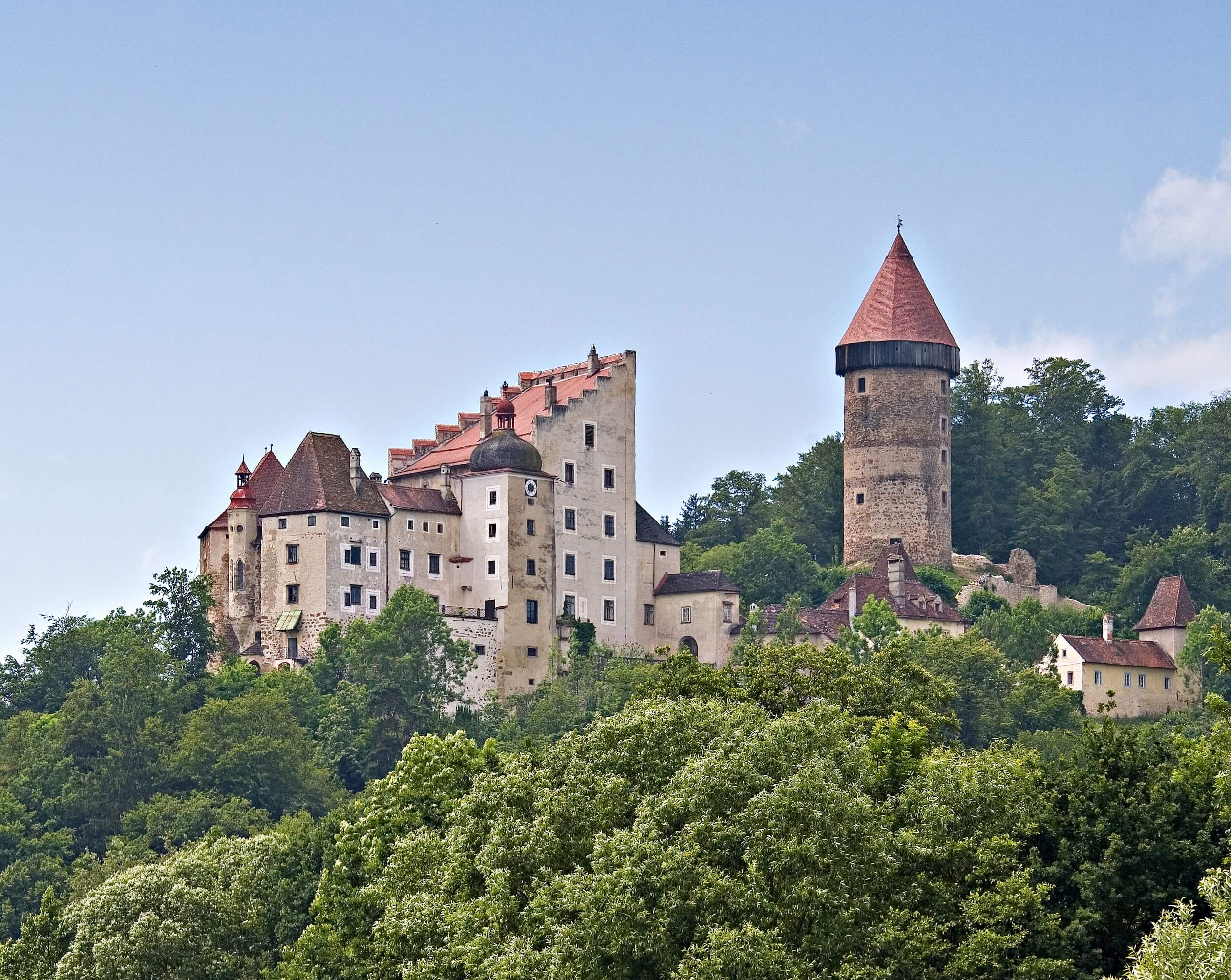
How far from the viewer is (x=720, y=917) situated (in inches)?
1838

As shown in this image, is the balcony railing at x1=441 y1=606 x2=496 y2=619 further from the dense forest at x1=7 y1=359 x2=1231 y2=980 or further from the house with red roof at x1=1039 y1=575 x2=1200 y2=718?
the house with red roof at x1=1039 y1=575 x2=1200 y2=718

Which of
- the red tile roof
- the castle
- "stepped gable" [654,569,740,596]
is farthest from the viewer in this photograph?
the red tile roof

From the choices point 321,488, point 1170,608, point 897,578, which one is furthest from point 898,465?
point 321,488

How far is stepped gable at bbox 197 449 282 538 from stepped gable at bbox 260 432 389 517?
856 mm

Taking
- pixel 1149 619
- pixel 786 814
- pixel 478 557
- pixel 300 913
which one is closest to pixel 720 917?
pixel 786 814

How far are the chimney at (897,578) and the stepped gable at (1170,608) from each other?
8.27 metres

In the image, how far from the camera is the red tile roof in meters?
103

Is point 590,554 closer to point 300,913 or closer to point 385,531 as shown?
point 385,531

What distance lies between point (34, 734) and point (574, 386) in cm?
1972

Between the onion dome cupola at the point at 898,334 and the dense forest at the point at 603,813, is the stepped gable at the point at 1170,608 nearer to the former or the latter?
the dense forest at the point at 603,813

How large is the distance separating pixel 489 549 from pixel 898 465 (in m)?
20.4

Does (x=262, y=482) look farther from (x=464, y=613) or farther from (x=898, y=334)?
(x=898, y=334)

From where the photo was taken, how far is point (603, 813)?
50.8 m

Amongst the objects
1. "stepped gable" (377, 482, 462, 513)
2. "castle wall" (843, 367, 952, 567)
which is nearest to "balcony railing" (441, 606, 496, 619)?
"stepped gable" (377, 482, 462, 513)
